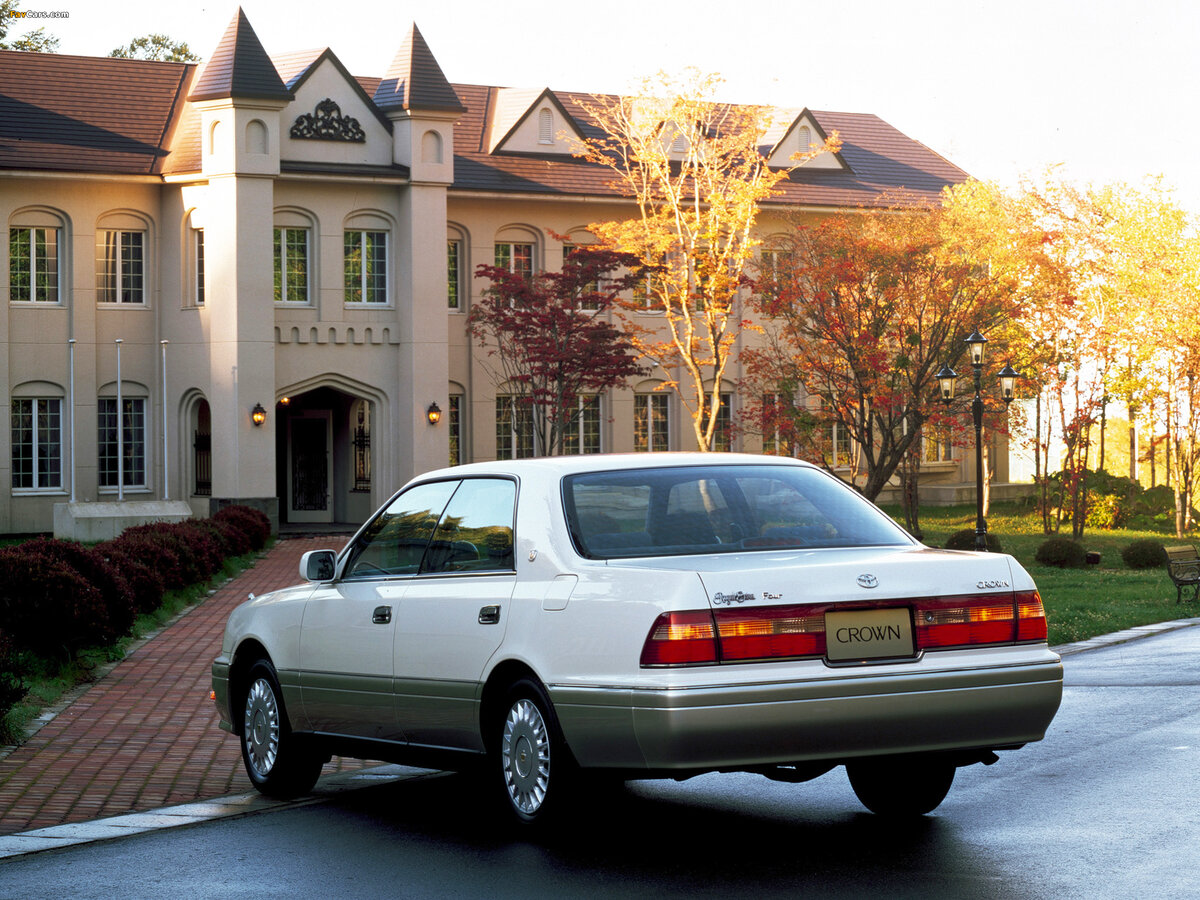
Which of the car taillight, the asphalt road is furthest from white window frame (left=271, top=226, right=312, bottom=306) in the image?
the car taillight

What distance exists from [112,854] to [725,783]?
3166mm

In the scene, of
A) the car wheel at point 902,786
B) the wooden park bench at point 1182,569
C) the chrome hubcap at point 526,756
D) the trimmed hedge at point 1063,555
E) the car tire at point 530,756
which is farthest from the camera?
the trimmed hedge at point 1063,555

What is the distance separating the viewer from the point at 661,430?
4056 cm

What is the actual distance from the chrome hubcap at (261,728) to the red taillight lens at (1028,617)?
13.2ft

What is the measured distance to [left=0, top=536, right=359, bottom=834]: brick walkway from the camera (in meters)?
8.47

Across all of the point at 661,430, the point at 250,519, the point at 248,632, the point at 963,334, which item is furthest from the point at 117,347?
the point at 248,632

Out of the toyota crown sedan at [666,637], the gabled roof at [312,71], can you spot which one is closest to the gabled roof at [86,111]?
the gabled roof at [312,71]

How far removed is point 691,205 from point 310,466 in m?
10.7

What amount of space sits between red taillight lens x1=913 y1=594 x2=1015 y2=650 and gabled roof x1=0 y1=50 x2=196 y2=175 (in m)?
30.8

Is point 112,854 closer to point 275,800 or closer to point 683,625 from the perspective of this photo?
point 275,800

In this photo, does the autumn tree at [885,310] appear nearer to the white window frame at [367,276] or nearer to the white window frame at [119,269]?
the white window frame at [367,276]

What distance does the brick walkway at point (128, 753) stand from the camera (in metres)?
8.47

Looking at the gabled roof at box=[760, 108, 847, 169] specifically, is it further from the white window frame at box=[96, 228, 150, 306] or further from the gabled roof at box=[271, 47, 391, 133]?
the white window frame at box=[96, 228, 150, 306]

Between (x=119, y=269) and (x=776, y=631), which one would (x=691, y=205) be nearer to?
(x=119, y=269)
